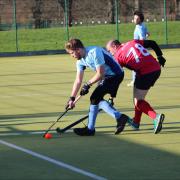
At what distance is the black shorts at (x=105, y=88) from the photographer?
1081 centimetres

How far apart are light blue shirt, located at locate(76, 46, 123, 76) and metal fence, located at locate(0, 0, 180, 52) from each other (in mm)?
29158

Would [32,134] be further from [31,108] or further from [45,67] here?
[45,67]

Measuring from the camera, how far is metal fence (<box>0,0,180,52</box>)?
1752 inches

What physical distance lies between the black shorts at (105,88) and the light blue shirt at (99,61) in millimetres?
78

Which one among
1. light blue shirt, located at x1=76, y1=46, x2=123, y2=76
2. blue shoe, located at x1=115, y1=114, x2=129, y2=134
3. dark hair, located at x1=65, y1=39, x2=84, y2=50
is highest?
dark hair, located at x1=65, y1=39, x2=84, y2=50

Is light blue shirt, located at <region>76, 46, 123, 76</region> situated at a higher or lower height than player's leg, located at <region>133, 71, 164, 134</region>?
higher

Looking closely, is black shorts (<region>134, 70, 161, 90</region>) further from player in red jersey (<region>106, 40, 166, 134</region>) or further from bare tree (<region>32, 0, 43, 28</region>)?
bare tree (<region>32, 0, 43, 28</region>)

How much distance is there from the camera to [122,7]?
61.7 meters

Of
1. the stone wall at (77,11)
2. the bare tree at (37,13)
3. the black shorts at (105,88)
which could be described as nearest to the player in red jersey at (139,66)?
the black shorts at (105,88)

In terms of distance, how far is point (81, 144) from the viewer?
10.2m

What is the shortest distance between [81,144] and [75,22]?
138ft

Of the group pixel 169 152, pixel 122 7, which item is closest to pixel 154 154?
pixel 169 152

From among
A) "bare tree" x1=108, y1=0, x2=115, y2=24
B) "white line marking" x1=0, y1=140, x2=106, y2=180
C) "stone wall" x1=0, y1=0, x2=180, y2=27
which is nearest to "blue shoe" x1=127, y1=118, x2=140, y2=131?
"white line marking" x1=0, y1=140, x2=106, y2=180

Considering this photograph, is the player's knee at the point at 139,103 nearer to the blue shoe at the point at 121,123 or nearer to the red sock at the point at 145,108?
the red sock at the point at 145,108
